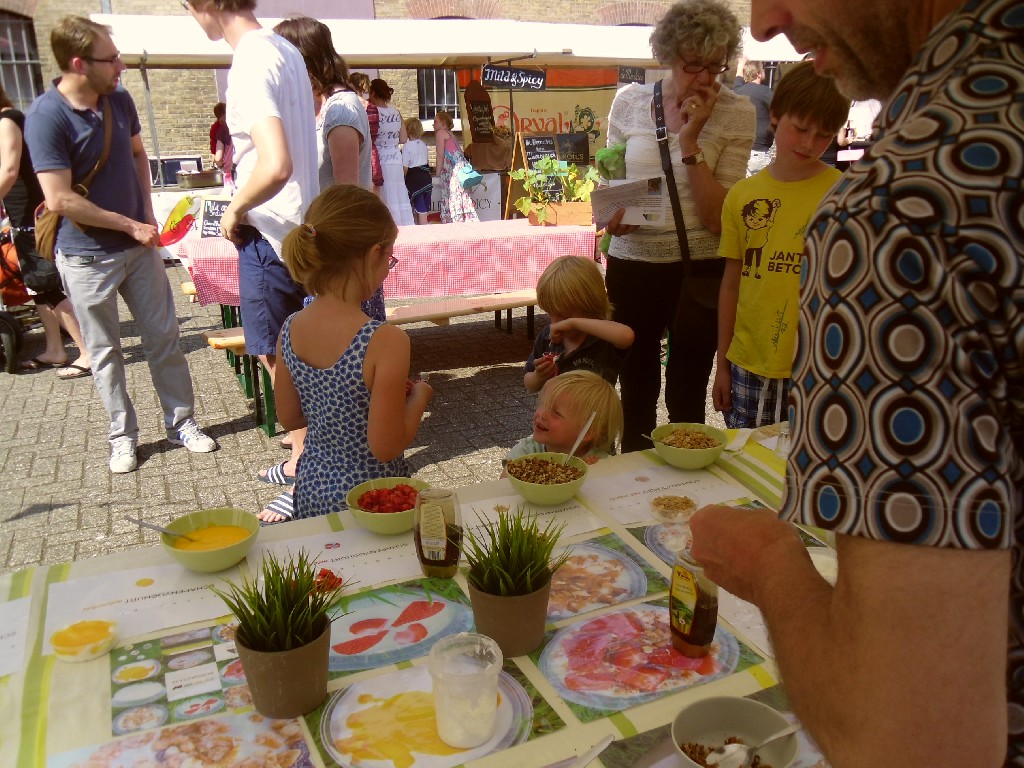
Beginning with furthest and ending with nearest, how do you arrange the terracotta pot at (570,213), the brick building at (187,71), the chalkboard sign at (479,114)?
the brick building at (187,71) → the chalkboard sign at (479,114) → the terracotta pot at (570,213)

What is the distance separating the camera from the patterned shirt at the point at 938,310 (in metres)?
0.60

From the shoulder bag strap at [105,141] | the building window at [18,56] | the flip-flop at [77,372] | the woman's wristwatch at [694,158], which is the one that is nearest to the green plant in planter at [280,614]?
the woman's wristwatch at [694,158]

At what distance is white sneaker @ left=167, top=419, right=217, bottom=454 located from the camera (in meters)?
4.14

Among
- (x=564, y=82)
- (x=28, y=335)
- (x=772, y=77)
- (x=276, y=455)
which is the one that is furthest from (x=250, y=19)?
(x=772, y=77)

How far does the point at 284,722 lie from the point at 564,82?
11.1 metres

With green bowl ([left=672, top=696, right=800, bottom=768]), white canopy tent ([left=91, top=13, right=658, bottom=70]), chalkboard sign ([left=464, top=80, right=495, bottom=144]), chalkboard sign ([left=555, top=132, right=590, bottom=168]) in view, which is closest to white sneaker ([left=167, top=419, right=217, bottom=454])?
green bowl ([left=672, top=696, right=800, bottom=768])

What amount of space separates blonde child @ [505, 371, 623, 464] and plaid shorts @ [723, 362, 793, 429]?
0.57 metres

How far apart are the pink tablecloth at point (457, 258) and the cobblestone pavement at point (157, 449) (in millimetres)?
628

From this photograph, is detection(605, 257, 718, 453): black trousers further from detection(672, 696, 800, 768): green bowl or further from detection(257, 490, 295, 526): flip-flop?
detection(672, 696, 800, 768): green bowl

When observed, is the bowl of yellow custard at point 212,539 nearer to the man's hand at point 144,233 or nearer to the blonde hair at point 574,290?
the blonde hair at point 574,290

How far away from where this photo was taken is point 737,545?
0.90m

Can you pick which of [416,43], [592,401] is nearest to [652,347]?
[592,401]

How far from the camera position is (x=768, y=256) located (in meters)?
2.48

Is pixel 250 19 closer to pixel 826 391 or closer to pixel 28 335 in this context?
pixel 826 391
